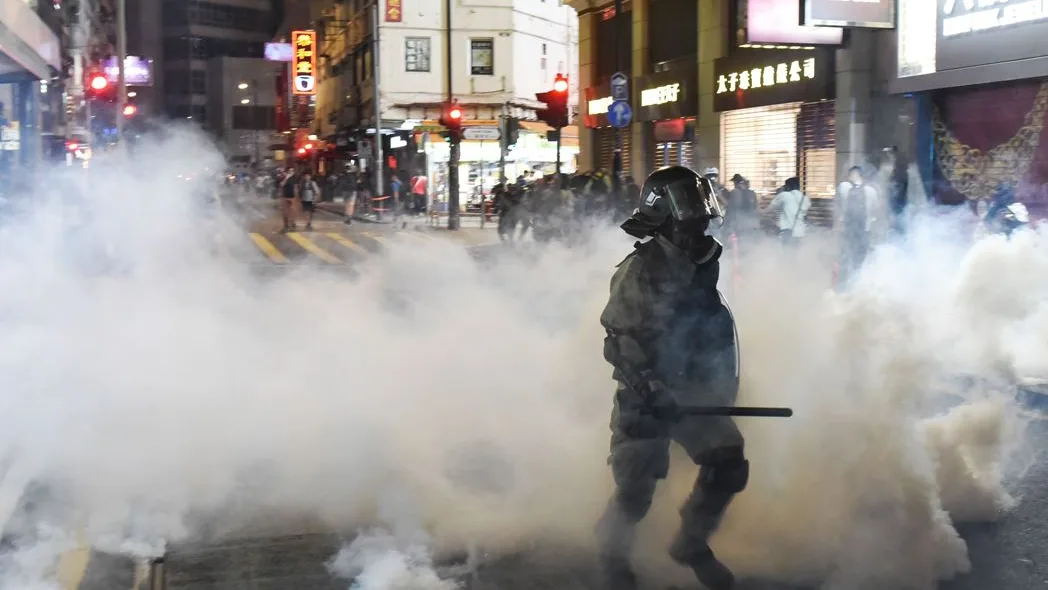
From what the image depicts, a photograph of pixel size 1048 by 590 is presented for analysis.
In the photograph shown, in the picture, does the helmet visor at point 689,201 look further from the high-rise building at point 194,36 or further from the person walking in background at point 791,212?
the high-rise building at point 194,36

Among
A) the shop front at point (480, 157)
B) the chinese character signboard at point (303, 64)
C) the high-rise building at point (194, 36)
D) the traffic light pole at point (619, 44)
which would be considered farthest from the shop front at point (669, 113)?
the high-rise building at point (194, 36)

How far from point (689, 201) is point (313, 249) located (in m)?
17.7

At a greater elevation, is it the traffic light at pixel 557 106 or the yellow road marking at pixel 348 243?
the traffic light at pixel 557 106

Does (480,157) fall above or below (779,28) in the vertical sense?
below

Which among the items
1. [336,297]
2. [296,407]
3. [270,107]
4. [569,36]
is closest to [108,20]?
[270,107]

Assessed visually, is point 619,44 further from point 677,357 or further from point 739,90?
point 677,357

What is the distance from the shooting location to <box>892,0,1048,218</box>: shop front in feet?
44.5

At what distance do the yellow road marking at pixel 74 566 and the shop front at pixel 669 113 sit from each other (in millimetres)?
18032

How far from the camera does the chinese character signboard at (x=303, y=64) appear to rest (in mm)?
46219

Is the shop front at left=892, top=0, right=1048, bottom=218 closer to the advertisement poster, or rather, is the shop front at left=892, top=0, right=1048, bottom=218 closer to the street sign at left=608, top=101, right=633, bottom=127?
the advertisement poster

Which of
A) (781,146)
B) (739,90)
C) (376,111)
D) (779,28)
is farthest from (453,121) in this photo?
(779,28)

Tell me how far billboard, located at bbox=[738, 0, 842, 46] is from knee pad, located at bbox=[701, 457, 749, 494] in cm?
1328

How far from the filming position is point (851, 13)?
49.3ft

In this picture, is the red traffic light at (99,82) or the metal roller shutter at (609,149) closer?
the red traffic light at (99,82)
